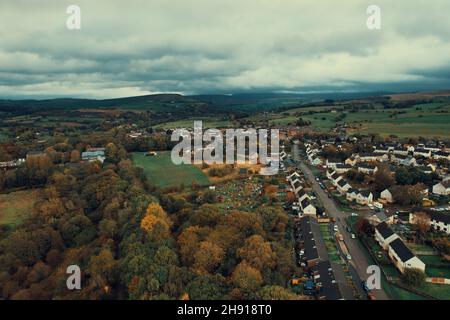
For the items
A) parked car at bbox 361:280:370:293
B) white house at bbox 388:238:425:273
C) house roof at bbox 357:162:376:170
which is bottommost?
parked car at bbox 361:280:370:293

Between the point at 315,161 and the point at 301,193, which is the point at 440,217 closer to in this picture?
the point at 301,193

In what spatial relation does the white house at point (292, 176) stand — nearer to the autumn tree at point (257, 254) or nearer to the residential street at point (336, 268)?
the residential street at point (336, 268)

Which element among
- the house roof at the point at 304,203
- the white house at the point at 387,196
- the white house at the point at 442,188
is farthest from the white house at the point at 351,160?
the house roof at the point at 304,203

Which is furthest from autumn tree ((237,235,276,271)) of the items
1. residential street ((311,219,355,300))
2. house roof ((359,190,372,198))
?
house roof ((359,190,372,198))

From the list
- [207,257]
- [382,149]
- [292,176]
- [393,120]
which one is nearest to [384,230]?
[207,257]

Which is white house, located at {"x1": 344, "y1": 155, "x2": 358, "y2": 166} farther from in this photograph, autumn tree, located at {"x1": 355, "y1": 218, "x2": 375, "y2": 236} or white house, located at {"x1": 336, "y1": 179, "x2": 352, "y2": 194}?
autumn tree, located at {"x1": 355, "y1": 218, "x2": 375, "y2": 236}
